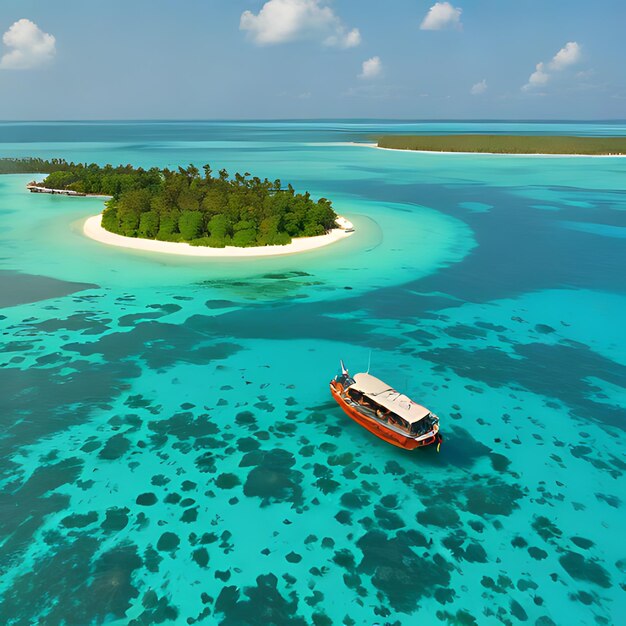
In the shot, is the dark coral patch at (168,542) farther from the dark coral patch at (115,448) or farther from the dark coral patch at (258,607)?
the dark coral patch at (115,448)

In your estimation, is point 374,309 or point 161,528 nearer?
point 161,528

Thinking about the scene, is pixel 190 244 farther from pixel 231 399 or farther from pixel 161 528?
pixel 161 528

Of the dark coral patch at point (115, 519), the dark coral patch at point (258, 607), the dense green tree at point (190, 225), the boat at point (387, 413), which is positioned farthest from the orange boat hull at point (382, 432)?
the dense green tree at point (190, 225)

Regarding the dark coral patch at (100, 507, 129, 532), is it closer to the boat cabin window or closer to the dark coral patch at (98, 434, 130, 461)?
the dark coral patch at (98, 434, 130, 461)

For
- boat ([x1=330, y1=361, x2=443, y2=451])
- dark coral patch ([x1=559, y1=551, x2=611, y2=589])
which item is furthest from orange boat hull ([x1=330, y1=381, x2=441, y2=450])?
dark coral patch ([x1=559, y1=551, x2=611, y2=589])

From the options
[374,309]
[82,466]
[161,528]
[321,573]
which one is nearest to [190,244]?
[374,309]

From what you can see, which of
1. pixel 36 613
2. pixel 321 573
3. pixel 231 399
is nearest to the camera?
pixel 36 613
